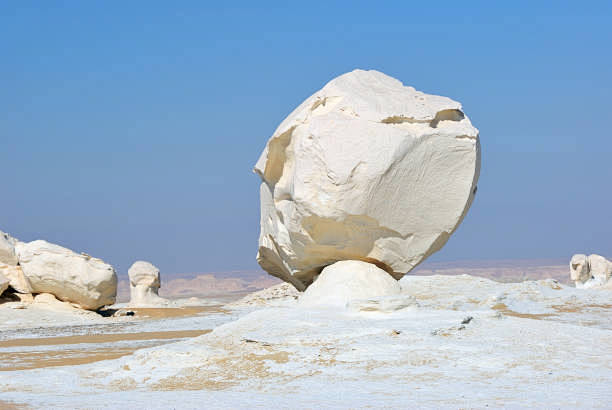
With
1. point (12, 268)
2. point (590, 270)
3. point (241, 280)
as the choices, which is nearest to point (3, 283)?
point (12, 268)

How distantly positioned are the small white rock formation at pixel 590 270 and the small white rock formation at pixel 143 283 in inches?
663

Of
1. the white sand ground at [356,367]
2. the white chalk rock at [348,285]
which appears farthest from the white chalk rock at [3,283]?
the white sand ground at [356,367]

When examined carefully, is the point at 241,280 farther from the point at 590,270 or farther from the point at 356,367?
the point at 356,367

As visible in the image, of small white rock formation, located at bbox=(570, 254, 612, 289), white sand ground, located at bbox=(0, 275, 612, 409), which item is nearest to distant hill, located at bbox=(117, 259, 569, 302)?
small white rock formation, located at bbox=(570, 254, 612, 289)

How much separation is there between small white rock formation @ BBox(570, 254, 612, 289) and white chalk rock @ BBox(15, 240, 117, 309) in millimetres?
19581

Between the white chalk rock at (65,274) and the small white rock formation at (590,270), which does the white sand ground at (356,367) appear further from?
the small white rock formation at (590,270)

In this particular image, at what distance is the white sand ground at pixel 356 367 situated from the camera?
6910 millimetres

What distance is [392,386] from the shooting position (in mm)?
7414

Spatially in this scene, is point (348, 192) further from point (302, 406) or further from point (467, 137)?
point (302, 406)

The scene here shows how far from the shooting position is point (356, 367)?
26.9 feet

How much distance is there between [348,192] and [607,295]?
37.9ft

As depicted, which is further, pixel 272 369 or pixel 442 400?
pixel 272 369

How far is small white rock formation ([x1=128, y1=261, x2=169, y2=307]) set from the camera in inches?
1079

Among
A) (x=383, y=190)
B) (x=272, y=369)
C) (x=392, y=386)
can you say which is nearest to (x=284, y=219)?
(x=383, y=190)
